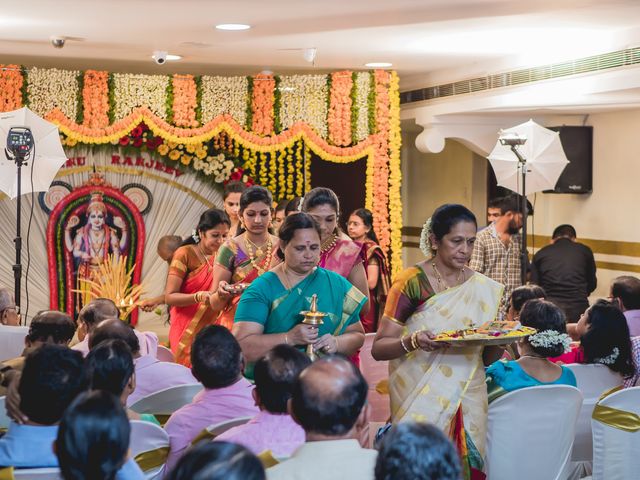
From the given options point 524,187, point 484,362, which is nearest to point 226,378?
point 484,362

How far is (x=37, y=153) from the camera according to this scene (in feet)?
25.3

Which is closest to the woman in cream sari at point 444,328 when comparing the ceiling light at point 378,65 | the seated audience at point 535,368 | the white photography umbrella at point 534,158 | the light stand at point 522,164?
the seated audience at point 535,368

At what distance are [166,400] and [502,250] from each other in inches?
175

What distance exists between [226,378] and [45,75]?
606 cm

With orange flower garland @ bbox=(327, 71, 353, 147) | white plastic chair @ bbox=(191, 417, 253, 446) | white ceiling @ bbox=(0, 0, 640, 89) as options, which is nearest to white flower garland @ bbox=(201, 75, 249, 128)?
white ceiling @ bbox=(0, 0, 640, 89)

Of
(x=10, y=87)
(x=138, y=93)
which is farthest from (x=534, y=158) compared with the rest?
(x=10, y=87)

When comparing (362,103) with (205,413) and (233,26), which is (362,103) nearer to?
(233,26)

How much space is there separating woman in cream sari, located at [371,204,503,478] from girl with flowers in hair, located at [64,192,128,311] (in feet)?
22.4

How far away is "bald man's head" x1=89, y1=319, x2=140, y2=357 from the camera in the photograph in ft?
13.0

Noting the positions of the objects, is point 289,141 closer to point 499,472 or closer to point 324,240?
point 324,240

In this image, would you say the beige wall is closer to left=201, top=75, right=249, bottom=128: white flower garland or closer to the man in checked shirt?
the man in checked shirt

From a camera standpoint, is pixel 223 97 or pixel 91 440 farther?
pixel 223 97

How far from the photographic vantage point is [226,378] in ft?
11.5

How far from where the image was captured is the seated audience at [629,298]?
5.41 metres
